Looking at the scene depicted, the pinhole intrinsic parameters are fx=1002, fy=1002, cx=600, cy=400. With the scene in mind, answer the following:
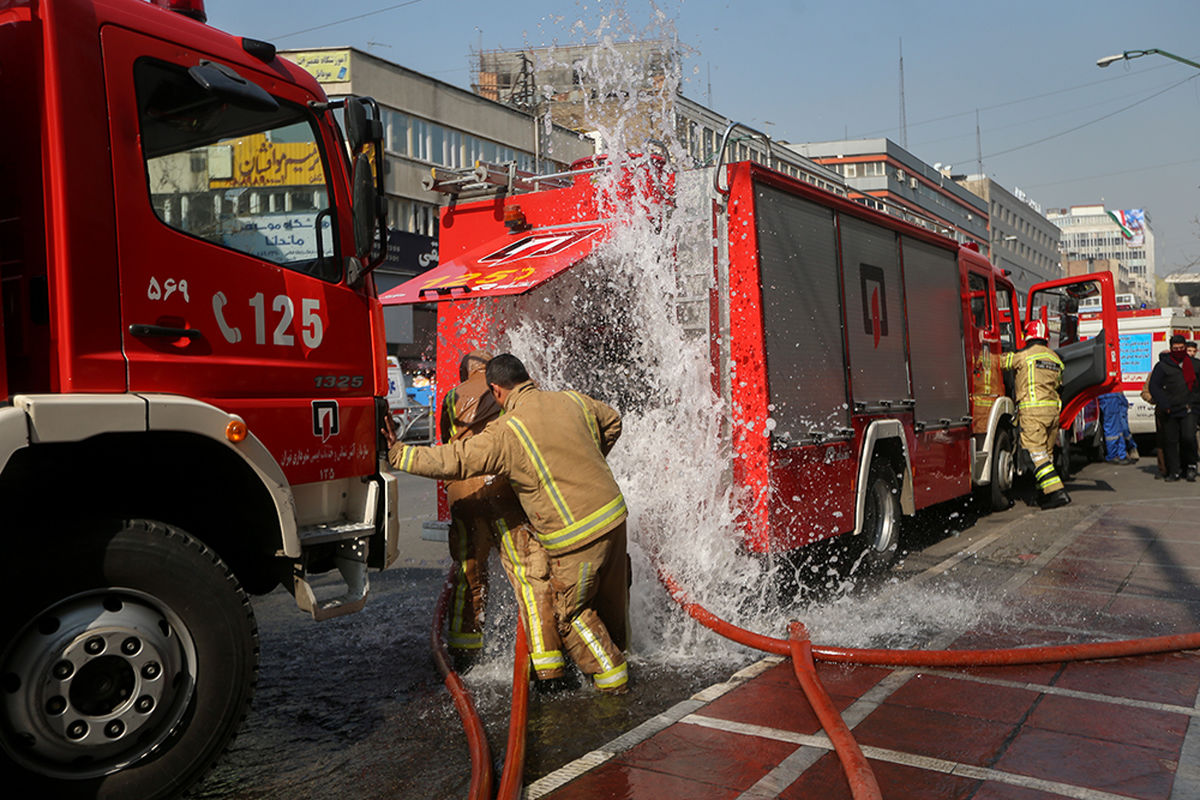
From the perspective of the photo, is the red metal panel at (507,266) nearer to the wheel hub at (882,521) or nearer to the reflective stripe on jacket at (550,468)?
the reflective stripe on jacket at (550,468)

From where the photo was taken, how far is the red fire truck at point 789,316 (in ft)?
19.1

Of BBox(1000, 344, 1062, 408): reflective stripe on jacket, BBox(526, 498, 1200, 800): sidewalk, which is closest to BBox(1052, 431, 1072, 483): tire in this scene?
BBox(1000, 344, 1062, 408): reflective stripe on jacket

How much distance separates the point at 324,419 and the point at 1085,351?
10.7 metres

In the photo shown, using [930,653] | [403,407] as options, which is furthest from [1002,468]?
[403,407]

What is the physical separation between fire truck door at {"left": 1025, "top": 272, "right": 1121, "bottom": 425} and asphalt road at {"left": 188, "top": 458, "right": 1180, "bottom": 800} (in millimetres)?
5201

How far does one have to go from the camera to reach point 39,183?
3.19 metres

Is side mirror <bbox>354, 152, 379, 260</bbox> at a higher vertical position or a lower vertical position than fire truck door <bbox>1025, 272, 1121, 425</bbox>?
higher

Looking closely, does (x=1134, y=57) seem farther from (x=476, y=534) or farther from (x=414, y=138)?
(x=414, y=138)

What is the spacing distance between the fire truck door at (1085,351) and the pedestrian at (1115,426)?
435 cm

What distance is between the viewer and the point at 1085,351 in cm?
1208

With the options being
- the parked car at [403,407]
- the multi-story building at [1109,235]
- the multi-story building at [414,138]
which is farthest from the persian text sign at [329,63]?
the multi-story building at [1109,235]

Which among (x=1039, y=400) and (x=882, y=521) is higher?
(x=1039, y=400)

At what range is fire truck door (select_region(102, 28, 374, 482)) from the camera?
3.35 m

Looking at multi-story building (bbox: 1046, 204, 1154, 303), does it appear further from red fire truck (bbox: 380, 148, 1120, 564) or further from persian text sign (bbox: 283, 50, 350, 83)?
red fire truck (bbox: 380, 148, 1120, 564)
